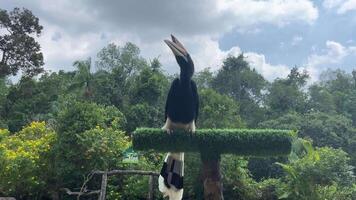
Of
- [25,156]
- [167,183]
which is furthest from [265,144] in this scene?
[25,156]

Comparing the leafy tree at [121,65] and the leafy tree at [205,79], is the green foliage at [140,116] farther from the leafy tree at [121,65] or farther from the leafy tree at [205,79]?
the leafy tree at [205,79]

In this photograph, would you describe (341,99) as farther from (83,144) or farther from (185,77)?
(185,77)

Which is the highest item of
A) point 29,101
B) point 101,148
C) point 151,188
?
point 29,101

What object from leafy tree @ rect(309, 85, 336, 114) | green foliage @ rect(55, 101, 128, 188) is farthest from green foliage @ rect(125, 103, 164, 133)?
leafy tree @ rect(309, 85, 336, 114)

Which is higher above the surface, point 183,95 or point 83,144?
point 183,95

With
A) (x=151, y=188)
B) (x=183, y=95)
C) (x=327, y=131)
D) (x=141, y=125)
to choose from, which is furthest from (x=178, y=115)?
(x=327, y=131)

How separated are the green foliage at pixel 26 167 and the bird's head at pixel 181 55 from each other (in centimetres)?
639

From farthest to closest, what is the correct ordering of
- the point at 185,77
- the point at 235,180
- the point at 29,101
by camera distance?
1. the point at 29,101
2. the point at 235,180
3. the point at 185,77

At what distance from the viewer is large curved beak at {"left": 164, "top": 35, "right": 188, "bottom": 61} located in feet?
22.6

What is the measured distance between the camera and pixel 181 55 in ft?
22.7

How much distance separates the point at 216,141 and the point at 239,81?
20.9 meters

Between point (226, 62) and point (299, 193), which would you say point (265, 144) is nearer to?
point (299, 193)

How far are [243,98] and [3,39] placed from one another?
13881 mm

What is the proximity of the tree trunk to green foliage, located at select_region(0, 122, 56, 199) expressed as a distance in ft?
20.6
